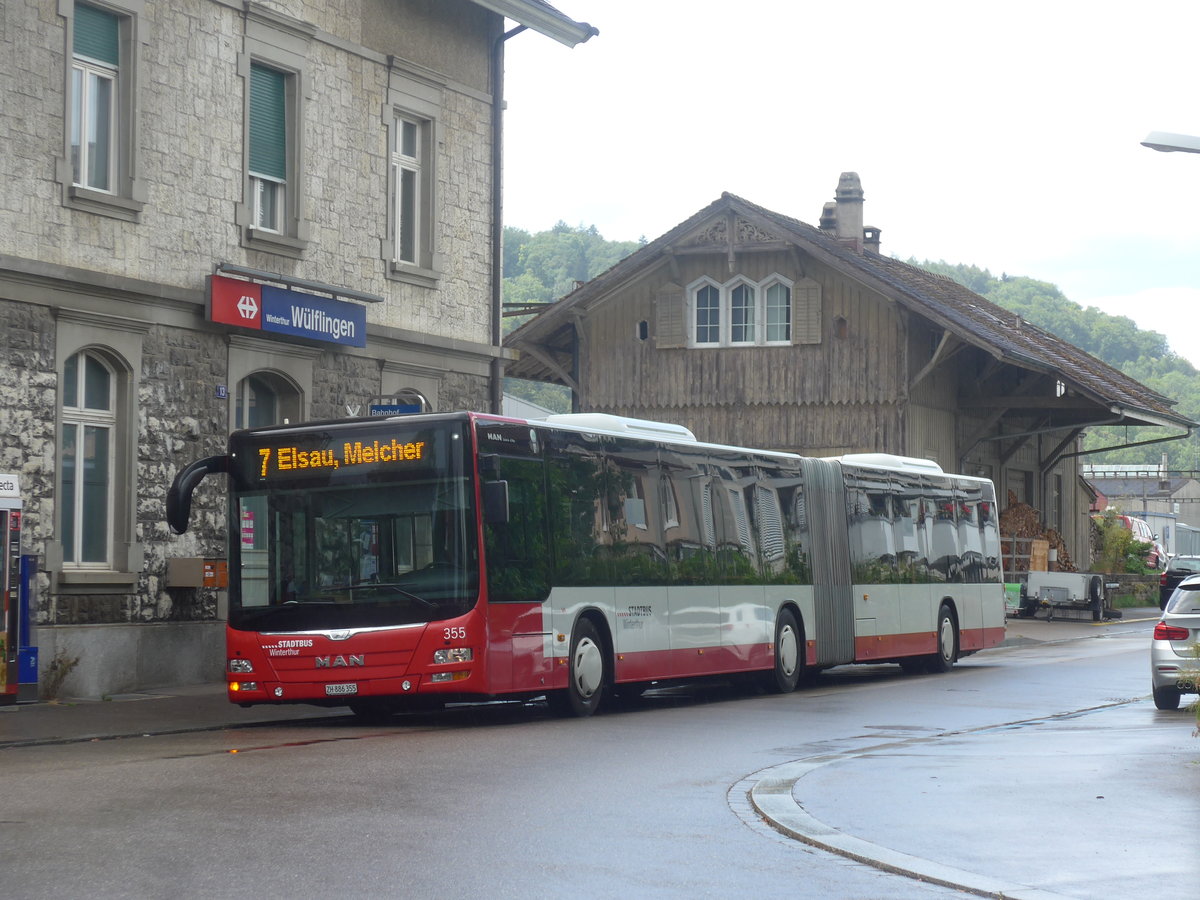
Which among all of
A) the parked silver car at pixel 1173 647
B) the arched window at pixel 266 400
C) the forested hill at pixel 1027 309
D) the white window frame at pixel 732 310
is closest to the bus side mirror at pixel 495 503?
the parked silver car at pixel 1173 647

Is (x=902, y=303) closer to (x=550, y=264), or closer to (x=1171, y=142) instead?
(x=1171, y=142)

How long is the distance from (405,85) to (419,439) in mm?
9682

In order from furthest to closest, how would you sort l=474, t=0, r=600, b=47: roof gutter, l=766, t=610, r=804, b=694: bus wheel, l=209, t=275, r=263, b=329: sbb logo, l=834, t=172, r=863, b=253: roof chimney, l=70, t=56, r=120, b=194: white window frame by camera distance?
l=834, t=172, r=863, b=253: roof chimney → l=474, t=0, r=600, b=47: roof gutter → l=766, t=610, r=804, b=694: bus wheel → l=209, t=275, r=263, b=329: sbb logo → l=70, t=56, r=120, b=194: white window frame

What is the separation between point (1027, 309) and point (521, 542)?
108 meters

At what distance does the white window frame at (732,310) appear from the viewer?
39750 millimetres

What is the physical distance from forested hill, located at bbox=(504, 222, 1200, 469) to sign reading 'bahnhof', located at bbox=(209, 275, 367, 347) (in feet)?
170

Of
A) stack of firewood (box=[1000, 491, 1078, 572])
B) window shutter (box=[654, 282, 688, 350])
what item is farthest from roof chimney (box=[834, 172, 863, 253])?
stack of firewood (box=[1000, 491, 1078, 572])

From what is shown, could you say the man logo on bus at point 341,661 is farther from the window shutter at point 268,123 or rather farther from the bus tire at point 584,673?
the window shutter at point 268,123

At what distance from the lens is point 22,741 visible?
1416cm

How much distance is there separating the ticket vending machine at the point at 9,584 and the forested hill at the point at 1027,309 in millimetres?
57737

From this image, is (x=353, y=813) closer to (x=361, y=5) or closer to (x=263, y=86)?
A: (x=263, y=86)

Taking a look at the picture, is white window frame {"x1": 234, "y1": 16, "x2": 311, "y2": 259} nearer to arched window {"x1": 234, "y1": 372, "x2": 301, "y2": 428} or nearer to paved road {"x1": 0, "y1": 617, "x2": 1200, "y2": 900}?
arched window {"x1": 234, "y1": 372, "x2": 301, "y2": 428}

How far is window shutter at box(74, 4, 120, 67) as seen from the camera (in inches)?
763

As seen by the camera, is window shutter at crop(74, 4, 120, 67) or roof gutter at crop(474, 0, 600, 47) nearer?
window shutter at crop(74, 4, 120, 67)
